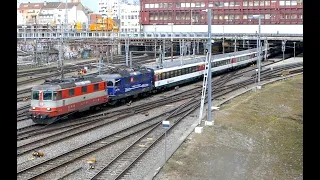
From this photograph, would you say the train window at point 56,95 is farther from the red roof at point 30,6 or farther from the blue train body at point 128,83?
the red roof at point 30,6

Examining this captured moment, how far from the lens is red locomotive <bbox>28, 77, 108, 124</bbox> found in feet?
62.2

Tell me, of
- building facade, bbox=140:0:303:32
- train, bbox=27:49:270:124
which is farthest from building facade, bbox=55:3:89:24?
train, bbox=27:49:270:124

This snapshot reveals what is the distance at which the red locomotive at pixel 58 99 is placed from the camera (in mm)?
18953

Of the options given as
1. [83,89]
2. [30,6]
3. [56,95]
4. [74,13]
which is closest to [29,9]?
[30,6]

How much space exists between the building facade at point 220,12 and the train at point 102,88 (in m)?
35.5

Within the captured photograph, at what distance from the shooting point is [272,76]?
40.4m

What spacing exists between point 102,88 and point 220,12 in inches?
2153

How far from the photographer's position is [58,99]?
749 inches

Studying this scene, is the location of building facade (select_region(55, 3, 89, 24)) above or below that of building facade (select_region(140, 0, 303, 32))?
above

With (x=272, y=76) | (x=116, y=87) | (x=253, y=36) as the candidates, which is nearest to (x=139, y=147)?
(x=116, y=87)

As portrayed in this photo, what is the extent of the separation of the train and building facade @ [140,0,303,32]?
117 ft

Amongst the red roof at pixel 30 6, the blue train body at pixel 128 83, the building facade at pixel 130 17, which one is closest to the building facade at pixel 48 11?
the red roof at pixel 30 6

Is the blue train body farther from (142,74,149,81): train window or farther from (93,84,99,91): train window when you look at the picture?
(93,84,99,91): train window
